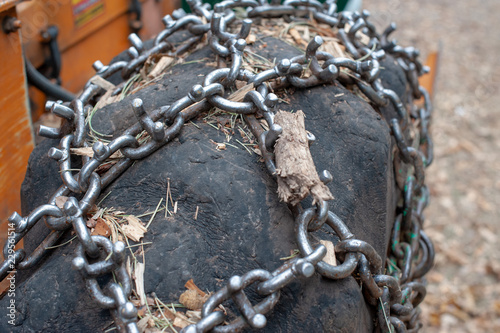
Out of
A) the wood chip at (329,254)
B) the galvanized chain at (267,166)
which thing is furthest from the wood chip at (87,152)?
the wood chip at (329,254)

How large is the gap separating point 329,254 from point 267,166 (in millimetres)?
236

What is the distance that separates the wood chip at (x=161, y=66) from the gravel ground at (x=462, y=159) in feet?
6.88

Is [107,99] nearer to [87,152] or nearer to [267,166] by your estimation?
[87,152]

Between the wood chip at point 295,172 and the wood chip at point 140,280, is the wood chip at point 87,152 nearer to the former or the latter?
the wood chip at point 140,280

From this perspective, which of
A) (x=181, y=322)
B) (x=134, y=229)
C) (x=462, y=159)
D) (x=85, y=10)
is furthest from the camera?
(x=462, y=159)

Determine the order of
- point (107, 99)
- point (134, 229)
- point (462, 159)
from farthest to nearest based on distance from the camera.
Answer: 1. point (462, 159)
2. point (107, 99)
3. point (134, 229)

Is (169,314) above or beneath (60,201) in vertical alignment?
beneath

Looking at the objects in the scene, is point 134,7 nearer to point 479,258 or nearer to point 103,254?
point 103,254

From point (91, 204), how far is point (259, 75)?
514 millimetres

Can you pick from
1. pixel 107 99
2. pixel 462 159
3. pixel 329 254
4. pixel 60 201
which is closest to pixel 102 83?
pixel 107 99

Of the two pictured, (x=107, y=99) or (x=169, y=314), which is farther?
(x=107, y=99)

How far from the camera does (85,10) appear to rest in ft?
7.66

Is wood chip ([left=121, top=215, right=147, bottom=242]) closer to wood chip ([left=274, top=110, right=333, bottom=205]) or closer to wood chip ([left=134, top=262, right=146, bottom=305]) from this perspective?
wood chip ([left=134, top=262, right=146, bottom=305])

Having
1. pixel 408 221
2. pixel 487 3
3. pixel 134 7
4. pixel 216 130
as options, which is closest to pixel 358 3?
pixel 134 7
